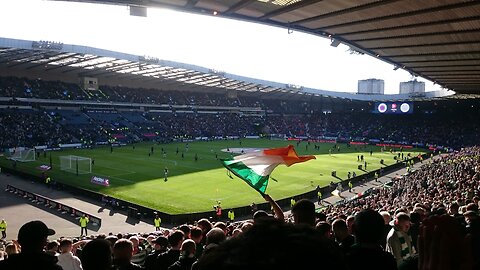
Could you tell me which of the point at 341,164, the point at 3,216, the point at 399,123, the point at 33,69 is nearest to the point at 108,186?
the point at 3,216

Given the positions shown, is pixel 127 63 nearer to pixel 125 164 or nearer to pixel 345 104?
pixel 125 164

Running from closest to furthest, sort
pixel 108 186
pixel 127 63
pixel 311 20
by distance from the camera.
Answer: pixel 311 20 < pixel 108 186 < pixel 127 63

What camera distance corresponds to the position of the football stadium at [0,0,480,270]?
3.71 m

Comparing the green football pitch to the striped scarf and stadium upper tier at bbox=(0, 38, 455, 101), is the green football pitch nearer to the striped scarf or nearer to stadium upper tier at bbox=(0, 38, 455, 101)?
stadium upper tier at bbox=(0, 38, 455, 101)

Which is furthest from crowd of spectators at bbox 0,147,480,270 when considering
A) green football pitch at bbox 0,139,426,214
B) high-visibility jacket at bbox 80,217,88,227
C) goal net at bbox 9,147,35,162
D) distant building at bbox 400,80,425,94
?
distant building at bbox 400,80,425,94

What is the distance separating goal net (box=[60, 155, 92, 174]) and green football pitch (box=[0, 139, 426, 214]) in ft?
2.70

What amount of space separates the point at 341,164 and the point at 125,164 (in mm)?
27735

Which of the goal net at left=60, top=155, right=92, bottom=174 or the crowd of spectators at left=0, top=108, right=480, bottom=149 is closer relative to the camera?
the goal net at left=60, top=155, right=92, bottom=174

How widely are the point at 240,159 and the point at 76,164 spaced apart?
123 ft

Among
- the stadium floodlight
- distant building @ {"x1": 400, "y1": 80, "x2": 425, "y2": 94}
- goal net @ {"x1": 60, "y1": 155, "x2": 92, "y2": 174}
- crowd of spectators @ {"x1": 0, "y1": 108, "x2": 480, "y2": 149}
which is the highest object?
distant building @ {"x1": 400, "y1": 80, "x2": 425, "y2": 94}

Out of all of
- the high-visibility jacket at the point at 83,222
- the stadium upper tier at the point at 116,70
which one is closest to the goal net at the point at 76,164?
the stadium upper tier at the point at 116,70

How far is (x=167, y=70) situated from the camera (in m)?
72.3

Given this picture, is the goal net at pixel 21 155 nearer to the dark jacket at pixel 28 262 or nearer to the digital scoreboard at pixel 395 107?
the dark jacket at pixel 28 262

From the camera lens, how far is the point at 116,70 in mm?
71938
